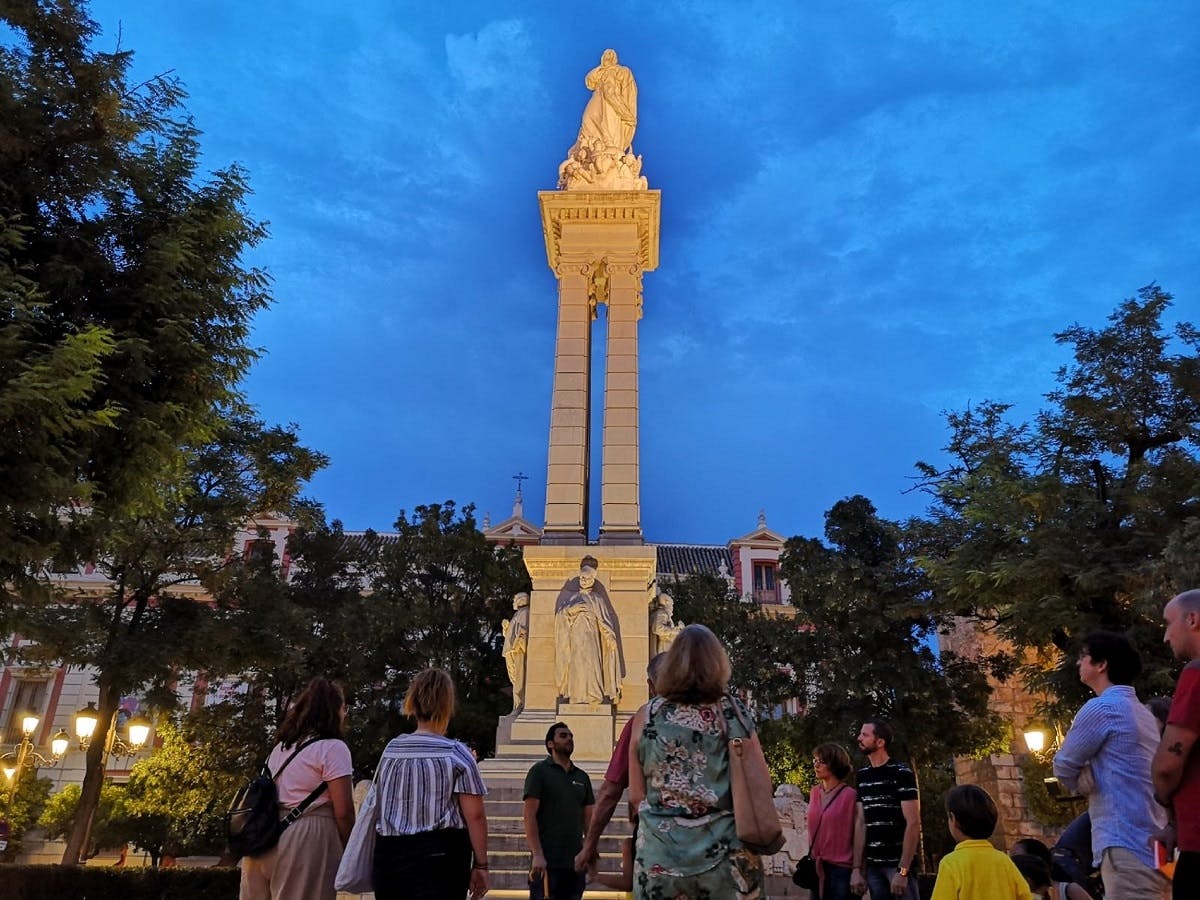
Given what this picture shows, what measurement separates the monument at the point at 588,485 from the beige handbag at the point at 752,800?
10677 millimetres

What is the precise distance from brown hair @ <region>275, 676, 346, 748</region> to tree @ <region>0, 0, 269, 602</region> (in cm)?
367

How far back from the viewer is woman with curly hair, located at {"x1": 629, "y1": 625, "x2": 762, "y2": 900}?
9.57ft

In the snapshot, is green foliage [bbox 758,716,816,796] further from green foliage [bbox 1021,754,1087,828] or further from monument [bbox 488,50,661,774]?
monument [bbox 488,50,661,774]

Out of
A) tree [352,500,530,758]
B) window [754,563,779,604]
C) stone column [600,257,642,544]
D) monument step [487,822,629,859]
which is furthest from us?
window [754,563,779,604]

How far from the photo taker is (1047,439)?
47.1 ft

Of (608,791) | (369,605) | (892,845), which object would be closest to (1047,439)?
(892,845)

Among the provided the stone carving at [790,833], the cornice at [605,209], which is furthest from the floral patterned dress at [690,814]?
the cornice at [605,209]

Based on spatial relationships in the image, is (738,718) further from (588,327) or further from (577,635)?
(588,327)

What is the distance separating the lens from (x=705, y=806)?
9.82 ft

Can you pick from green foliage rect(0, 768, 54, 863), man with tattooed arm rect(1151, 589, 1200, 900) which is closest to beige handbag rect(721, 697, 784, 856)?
man with tattooed arm rect(1151, 589, 1200, 900)

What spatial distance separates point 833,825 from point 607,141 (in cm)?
1628

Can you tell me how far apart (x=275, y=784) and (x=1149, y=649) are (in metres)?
12.3

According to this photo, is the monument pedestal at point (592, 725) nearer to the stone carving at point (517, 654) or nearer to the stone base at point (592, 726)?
the stone base at point (592, 726)

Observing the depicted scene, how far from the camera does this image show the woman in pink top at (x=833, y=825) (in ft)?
17.5
